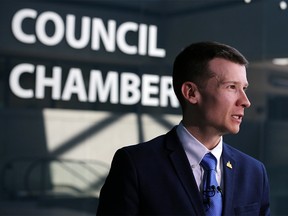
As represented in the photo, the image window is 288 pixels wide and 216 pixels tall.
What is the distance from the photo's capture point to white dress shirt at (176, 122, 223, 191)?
1.91 metres

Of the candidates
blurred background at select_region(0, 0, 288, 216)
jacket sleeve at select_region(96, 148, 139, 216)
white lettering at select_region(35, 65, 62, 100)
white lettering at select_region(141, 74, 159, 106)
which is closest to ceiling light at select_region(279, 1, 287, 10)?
blurred background at select_region(0, 0, 288, 216)

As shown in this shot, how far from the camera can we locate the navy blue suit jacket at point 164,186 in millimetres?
1828

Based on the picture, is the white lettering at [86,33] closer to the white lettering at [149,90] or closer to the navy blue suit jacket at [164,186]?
the white lettering at [149,90]

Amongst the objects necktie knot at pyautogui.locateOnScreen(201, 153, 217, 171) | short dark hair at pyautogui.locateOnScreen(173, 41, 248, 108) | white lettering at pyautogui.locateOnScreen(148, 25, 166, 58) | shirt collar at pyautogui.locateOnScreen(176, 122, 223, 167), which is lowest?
necktie knot at pyautogui.locateOnScreen(201, 153, 217, 171)

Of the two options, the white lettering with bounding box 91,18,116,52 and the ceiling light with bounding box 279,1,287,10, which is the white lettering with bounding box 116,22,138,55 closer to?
the white lettering with bounding box 91,18,116,52

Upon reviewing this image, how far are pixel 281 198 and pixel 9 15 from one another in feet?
9.92

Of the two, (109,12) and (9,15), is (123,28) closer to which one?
(109,12)

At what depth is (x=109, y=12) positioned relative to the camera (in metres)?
5.22

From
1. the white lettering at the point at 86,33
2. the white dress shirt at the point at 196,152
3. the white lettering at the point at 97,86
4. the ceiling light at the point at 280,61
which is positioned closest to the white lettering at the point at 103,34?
the white lettering at the point at 86,33

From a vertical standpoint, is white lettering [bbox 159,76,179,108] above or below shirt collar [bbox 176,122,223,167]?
above

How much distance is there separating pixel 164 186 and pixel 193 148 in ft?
0.53

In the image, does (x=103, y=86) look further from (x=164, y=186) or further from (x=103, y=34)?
(x=164, y=186)

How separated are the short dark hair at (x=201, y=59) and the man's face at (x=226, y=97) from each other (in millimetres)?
16

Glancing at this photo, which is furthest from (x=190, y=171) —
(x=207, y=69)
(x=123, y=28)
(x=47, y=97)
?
(x=123, y=28)
